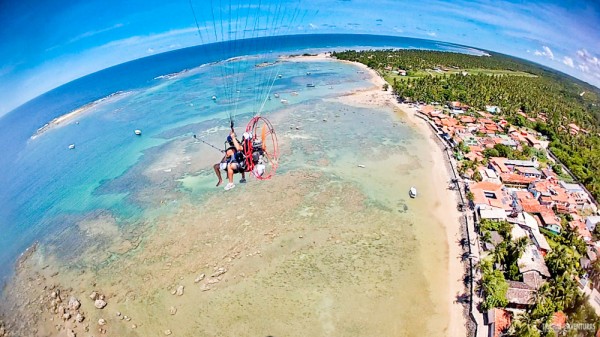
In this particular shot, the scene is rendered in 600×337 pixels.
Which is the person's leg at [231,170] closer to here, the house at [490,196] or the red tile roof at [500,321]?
the red tile roof at [500,321]

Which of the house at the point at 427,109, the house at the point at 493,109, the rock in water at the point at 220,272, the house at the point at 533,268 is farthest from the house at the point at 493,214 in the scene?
the house at the point at 493,109

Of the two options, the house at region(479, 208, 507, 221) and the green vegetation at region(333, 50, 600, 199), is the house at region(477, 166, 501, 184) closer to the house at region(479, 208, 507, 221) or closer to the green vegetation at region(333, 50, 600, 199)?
the green vegetation at region(333, 50, 600, 199)

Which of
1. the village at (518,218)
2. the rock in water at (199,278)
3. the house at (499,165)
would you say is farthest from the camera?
the house at (499,165)

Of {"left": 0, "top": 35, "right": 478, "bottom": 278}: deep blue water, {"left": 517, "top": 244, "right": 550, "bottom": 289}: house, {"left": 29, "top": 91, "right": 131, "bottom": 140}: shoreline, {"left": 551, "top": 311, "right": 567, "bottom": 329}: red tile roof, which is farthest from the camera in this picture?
{"left": 29, "top": 91, "right": 131, "bottom": 140}: shoreline

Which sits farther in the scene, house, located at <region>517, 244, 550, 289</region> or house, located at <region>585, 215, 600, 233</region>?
house, located at <region>585, 215, 600, 233</region>

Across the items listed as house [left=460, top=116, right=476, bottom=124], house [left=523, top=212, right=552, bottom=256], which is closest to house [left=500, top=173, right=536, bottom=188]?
house [left=523, top=212, right=552, bottom=256]

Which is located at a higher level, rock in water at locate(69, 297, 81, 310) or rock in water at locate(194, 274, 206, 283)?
rock in water at locate(194, 274, 206, 283)
